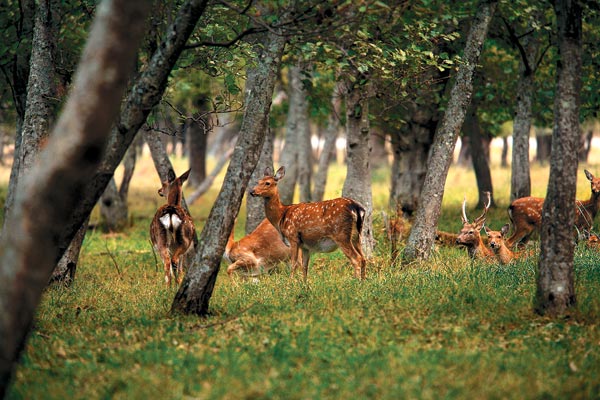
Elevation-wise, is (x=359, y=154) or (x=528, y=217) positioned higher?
(x=359, y=154)

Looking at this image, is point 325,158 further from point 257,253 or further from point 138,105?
point 138,105

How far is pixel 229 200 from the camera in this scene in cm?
811

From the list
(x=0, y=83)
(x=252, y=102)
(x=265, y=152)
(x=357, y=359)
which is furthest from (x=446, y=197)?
(x=357, y=359)

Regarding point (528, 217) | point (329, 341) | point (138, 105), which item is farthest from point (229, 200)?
point (528, 217)

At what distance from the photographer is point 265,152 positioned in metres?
15.5

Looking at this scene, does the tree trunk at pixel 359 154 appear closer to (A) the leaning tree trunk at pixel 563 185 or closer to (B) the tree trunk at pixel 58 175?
(A) the leaning tree trunk at pixel 563 185

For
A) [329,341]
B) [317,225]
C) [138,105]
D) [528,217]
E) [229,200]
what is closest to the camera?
[329,341]

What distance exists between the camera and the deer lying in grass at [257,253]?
12664 mm

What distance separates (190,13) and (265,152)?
8.22m

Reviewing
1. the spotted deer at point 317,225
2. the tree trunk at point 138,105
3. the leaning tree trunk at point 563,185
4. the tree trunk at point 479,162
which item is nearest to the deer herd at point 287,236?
the spotted deer at point 317,225

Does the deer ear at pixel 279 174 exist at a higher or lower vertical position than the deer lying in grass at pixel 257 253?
higher

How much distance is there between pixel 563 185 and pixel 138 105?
3.88 metres

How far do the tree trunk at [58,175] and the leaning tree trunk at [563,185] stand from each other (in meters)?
4.10

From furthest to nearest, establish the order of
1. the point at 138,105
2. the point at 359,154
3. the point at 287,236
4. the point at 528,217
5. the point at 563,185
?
the point at 528,217 < the point at 359,154 < the point at 287,236 < the point at 563,185 < the point at 138,105
